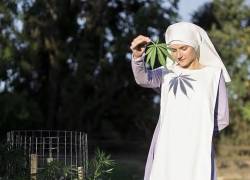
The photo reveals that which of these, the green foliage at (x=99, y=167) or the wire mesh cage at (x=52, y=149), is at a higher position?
the wire mesh cage at (x=52, y=149)

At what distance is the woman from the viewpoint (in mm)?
2365

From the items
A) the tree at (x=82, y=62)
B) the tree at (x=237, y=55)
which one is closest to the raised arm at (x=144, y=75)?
the tree at (x=82, y=62)

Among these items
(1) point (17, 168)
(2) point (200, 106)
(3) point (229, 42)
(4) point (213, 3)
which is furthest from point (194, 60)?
(4) point (213, 3)

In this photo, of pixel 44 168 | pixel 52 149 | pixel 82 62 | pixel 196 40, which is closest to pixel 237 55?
pixel 82 62

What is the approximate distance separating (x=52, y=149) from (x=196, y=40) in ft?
6.94

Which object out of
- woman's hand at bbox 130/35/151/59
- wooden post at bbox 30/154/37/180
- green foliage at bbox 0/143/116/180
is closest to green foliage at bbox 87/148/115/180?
green foliage at bbox 0/143/116/180

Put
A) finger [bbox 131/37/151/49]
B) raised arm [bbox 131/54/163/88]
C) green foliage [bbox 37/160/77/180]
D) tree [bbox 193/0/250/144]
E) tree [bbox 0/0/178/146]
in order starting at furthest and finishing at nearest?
tree [bbox 193/0/250/144] < tree [bbox 0/0/178/146] < green foliage [bbox 37/160/77/180] < raised arm [bbox 131/54/163/88] < finger [bbox 131/37/151/49]

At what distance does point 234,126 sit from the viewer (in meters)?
16.5

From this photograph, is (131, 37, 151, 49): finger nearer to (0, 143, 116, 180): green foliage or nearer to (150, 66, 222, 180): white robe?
(150, 66, 222, 180): white robe

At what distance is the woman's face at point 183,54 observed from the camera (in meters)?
2.45

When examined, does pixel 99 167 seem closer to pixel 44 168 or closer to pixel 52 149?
pixel 44 168

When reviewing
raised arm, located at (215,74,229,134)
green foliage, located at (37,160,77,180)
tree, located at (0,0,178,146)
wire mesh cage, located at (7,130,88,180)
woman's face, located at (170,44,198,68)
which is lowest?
green foliage, located at (37,160,77,180)

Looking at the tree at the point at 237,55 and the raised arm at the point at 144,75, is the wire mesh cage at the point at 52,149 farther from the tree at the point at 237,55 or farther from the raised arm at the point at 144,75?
the tree at the point at 237,55

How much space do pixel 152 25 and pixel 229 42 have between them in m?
2.45
